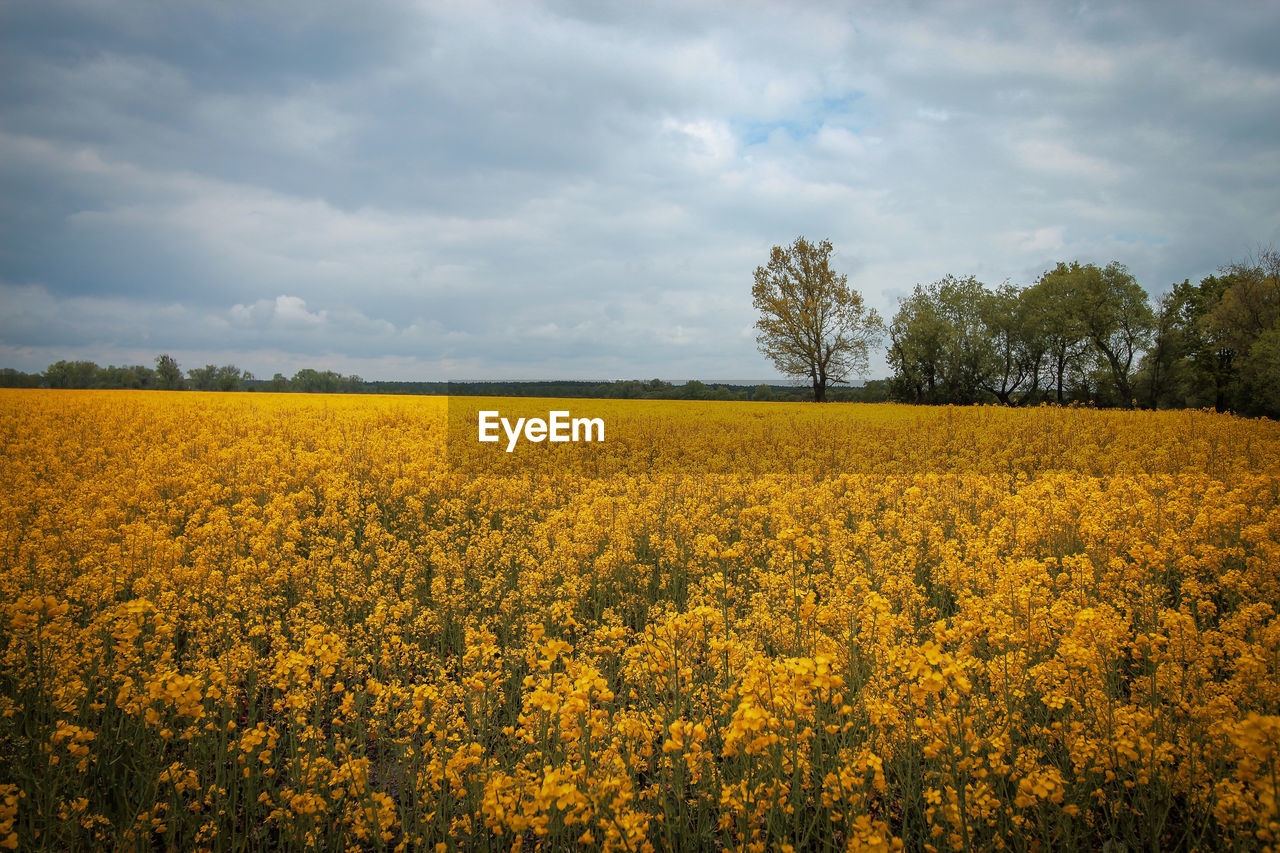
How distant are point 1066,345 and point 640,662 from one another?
5516 cm

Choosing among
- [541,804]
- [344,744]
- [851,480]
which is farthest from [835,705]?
[851,480]

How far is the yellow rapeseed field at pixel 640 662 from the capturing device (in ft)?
10.2

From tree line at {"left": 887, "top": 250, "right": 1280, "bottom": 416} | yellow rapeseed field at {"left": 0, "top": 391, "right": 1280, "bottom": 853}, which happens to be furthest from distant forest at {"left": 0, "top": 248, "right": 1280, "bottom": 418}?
yellow rapeseed field at {"left": 0, "top": 391, "right": 1280, "bottom": 853}

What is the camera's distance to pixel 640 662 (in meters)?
3.96

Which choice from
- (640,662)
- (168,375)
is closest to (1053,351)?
(640,662)

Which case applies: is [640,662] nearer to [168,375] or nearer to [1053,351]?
[1053,351]

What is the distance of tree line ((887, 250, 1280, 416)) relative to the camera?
144ft

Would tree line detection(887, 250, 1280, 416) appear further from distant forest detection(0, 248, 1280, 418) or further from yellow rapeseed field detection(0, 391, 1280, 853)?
yellow rapeseed field detection(0, 391, 1280, 853)

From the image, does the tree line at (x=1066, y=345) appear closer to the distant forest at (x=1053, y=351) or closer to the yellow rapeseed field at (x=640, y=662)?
the distant forest at (x=1053, y=351)

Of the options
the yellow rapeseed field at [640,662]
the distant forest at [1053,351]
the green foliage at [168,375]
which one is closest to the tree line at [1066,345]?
the distant forest at [1053,351]

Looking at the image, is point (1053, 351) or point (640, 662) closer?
point (640, 662)

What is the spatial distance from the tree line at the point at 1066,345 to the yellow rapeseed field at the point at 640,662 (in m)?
34.0

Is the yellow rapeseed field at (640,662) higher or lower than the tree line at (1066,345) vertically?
lower

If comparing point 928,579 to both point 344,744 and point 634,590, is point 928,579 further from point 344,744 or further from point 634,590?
point 344,744
